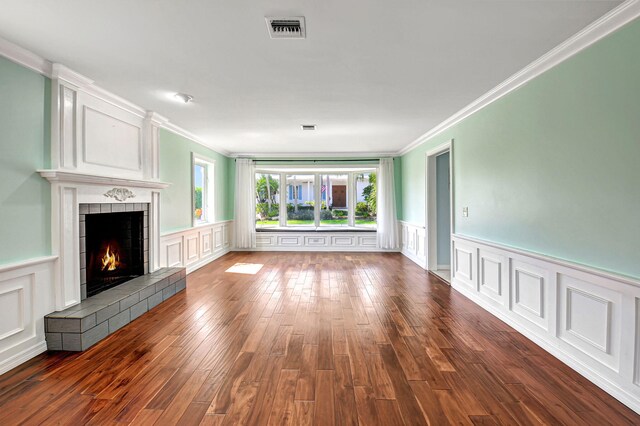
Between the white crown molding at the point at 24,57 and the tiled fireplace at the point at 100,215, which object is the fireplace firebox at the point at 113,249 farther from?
the white crown molding at the point at 24,57

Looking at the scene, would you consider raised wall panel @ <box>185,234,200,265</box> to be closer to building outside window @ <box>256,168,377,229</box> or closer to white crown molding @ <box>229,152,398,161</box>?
building outside window @ <box>256,168,377,229</box>

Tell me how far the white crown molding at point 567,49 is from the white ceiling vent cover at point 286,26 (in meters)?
2.01

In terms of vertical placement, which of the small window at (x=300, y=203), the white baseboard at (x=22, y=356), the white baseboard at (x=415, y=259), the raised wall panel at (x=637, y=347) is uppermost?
the small window at (x=300, y=203)

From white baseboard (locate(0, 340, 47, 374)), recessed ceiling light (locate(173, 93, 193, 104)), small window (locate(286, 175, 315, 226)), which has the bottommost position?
white baseboard (locate(0, 340, 47, 374))

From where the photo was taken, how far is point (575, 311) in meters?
2.46

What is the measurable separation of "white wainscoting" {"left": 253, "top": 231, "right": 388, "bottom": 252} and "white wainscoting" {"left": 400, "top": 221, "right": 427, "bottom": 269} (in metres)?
0.86

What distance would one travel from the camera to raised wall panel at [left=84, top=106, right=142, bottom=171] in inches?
132

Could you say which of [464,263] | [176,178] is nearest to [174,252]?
[176,178]

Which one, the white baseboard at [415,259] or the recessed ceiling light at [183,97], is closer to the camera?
the recessed ceiling light at [183,97]

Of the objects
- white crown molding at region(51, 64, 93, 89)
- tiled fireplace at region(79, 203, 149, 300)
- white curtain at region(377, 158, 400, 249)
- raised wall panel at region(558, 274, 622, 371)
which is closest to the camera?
raised wall panel at region(558, 274, 622, 371)

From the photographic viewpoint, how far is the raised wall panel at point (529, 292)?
9.27 feet

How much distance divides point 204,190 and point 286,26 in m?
5.31

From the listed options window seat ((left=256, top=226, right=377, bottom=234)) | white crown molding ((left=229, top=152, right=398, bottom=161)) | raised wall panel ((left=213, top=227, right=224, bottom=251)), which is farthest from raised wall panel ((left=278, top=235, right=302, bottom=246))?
white crown molding ((left=229, top=152, right=398, bottom=161))

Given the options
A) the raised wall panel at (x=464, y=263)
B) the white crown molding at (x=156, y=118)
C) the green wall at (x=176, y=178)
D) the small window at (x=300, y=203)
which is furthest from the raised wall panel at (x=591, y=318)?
the small window at (x=300, y=203)
